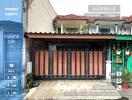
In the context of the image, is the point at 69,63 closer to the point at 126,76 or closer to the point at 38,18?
the point at 126,76

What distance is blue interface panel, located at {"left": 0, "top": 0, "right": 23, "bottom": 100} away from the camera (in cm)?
1009

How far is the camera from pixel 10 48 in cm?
1026

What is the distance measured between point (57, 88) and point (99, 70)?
10.2 feet

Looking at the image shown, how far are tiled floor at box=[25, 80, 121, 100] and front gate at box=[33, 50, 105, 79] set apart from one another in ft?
1.70

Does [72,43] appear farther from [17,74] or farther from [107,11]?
[107,11]

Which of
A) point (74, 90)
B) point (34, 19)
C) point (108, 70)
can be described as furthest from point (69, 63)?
point (34, 19)

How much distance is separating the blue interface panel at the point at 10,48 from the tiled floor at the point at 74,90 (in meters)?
0.93

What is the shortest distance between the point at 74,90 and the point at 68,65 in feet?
8.62

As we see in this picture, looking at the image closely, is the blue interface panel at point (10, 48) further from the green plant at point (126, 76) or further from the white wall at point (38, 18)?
the green plant at point (126, 76)

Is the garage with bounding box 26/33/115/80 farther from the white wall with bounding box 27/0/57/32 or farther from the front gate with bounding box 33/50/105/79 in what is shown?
the white wall with bounding box 27/0/57/32

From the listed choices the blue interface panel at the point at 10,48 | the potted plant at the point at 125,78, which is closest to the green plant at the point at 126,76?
the potted plant at the point at 125,78

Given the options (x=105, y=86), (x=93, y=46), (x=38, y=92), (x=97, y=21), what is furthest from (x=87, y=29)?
(x=38, y=92)

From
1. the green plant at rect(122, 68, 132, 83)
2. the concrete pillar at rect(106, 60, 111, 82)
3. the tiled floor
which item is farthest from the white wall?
the green plant at rect(122, 68, 132, 83)

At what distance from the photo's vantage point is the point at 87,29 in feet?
72.4
